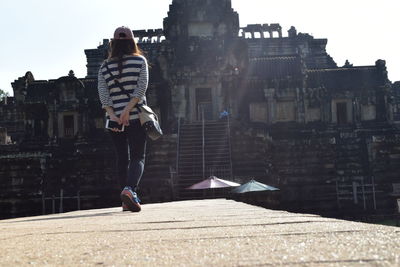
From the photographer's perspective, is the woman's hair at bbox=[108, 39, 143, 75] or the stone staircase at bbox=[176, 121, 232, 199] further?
the stone staircase at bbox=[176, 121, 232, 199]

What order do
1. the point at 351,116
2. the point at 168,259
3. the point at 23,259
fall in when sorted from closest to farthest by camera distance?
1. the point at 168,259
2. the point at 23,259
3. the point at 351,116

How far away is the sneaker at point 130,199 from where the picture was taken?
516 cm

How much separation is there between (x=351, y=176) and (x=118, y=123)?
49.4 ft

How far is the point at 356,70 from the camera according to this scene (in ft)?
95.0

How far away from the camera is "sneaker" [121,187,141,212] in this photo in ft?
16.9

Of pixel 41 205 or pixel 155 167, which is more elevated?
pixel 155 167

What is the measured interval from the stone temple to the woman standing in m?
8.12

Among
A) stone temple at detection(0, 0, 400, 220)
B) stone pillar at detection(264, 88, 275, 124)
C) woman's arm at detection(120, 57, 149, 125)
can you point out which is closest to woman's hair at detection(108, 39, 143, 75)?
woman's arm at detection(120, 57, 149, 125)

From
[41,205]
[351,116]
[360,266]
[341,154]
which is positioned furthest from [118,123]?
[351,116]

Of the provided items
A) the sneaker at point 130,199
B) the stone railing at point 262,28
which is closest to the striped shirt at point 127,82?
the sneaker at point 130,199

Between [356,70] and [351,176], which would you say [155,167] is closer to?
[351,176]

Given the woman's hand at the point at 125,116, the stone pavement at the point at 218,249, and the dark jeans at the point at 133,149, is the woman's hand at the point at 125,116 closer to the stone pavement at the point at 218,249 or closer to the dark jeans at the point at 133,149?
the dark jeans at the point at 133,149

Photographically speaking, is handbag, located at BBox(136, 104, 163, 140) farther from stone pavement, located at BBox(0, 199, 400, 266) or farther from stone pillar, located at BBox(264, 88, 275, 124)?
stone pillar, located at BBox(264, 88, 275, 124)

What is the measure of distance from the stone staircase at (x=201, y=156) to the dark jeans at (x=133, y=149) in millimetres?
8005
